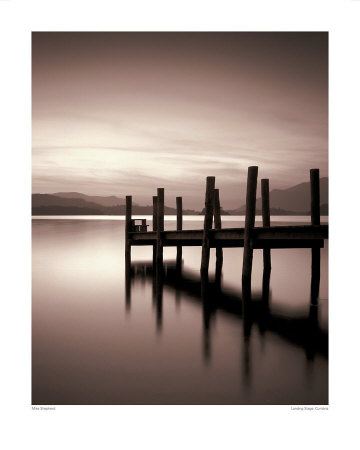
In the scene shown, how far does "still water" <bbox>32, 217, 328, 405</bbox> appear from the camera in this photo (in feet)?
15.2

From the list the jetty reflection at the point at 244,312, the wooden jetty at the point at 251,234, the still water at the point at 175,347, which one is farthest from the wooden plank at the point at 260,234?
the still water at the point at 175,347

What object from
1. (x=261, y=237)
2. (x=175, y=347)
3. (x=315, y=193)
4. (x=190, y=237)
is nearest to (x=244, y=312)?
(x=261, y=237)

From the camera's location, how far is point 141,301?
9.48 m

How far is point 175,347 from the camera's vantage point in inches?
243

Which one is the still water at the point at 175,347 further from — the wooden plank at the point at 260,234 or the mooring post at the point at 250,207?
the wooden plank at the point at 260,234

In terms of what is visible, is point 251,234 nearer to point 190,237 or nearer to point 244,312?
point 244,312

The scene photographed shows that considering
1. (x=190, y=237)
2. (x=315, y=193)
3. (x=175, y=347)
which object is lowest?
(x=175, y=347)

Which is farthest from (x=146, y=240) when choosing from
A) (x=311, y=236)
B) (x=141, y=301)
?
(x=311, y=236)

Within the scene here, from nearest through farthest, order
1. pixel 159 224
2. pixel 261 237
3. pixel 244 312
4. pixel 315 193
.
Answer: pixel 244 312
pixel 261 237
pixel 315 193
pixel 159 224

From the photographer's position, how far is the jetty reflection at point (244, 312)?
621cm

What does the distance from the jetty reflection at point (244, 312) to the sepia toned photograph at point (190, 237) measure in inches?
1.5

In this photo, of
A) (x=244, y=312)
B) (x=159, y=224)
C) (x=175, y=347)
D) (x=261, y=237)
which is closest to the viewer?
(x=175, y=347)

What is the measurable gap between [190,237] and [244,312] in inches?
155
